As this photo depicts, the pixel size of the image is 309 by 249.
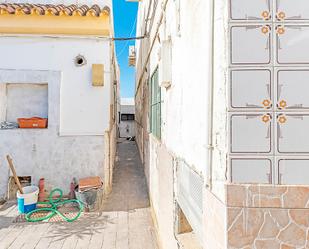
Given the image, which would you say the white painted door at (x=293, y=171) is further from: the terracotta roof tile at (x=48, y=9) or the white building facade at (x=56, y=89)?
the terracotta roof tile at (x=48, y=9)

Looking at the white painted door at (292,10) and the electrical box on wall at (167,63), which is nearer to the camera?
the white painted door at (292,10)

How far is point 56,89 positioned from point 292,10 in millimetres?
6934

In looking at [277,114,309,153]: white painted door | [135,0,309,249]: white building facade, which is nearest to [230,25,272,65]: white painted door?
[135,0,309,249]: white building facade

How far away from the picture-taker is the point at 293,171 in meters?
1.36

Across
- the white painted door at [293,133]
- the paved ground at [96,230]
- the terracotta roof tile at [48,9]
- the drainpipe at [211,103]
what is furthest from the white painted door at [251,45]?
the terracotta roof tile at [48,9]

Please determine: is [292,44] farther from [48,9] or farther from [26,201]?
[48,9]

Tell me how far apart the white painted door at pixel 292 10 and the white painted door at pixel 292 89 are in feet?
0.95

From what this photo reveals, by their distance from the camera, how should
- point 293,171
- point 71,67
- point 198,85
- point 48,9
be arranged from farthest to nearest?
1. point 71,67
2. point 48,9
3. point 198,85
4. point 293,171

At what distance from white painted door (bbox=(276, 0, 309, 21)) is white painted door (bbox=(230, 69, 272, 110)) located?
0.31 meters

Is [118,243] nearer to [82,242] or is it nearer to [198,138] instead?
[82,242]

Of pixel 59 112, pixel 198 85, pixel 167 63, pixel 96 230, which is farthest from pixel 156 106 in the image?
pixel 198 85

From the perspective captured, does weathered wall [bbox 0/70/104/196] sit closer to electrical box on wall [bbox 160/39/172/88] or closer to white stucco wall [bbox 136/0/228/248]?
electrical box on wall [bbox 160/39/172/88]

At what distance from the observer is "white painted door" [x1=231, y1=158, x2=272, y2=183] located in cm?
136

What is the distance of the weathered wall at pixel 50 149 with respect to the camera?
23.7ft
